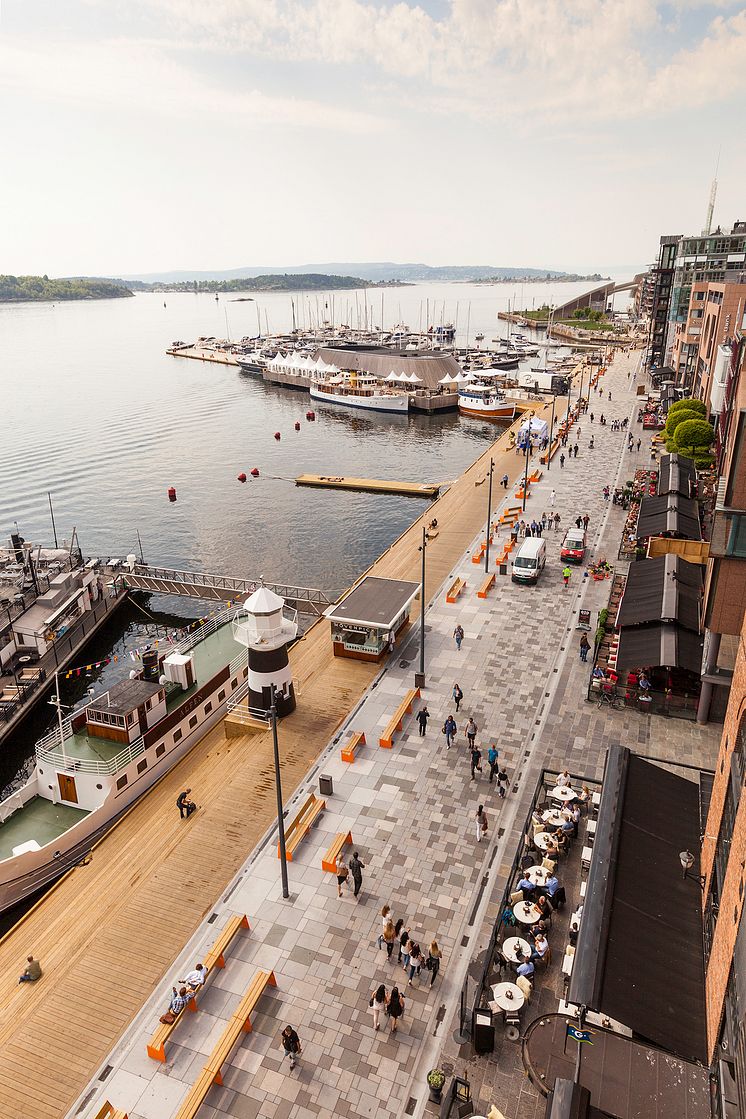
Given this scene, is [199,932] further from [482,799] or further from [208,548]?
[208,548]

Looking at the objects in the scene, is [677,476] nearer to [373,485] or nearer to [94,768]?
[373,485]

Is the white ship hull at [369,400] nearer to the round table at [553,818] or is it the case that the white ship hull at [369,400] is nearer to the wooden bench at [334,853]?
the round table at [553,818]

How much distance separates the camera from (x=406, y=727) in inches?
1120

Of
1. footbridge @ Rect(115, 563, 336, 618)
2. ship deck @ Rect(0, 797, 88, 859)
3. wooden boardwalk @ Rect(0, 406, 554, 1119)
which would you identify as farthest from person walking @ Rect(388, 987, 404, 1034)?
footbridge @ Rect(115, 563, 336, 618)

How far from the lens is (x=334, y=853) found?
21.3 metres

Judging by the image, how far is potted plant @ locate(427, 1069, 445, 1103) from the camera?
14.7 m

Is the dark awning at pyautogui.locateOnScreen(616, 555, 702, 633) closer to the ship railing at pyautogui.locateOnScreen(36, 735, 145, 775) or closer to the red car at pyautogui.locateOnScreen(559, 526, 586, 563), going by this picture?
the red car at pyautogui.locateOnScreen(559, 526, 586, 563)

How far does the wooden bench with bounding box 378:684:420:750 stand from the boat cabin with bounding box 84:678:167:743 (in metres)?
10.2

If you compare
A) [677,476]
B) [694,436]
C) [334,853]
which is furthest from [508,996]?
[694,436]

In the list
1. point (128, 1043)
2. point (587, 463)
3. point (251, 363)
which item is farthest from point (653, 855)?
point (251, 363)

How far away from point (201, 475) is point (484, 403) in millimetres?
50711

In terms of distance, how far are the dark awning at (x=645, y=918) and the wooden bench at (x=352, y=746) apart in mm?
9916

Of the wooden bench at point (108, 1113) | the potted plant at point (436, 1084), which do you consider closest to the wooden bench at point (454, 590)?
the potted plant at point (436, 1084)

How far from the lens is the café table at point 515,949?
1755cm
